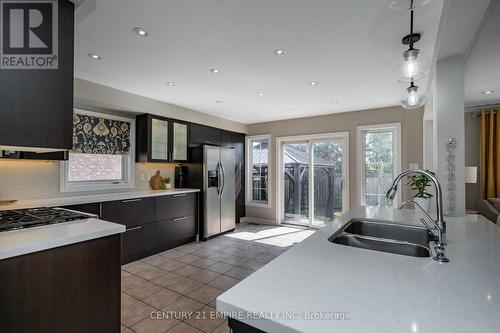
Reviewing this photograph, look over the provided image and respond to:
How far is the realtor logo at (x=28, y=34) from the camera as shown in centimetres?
142

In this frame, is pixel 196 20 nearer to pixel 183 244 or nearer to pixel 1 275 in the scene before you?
pixel 1 275

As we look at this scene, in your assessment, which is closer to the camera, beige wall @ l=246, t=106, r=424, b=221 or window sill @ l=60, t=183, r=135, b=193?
window sill @ l=60, t=183, r=135, b=193

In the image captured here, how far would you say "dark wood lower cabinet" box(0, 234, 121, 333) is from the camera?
4.05 ft

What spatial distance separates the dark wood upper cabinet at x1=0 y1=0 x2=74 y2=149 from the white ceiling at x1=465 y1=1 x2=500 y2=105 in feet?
9.15

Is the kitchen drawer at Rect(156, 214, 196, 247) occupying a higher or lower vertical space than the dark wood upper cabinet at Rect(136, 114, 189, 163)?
lower

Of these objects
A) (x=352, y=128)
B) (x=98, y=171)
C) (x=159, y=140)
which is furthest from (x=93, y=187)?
(x=352, y=128)

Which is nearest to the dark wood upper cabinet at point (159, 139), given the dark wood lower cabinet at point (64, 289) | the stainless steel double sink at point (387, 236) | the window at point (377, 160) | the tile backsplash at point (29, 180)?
the tile backsplash at point (29, 180)

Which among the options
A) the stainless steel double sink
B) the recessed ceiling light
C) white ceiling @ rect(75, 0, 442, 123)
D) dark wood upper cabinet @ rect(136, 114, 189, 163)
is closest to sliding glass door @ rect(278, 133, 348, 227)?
white ceiling @ rect(75, 0, 442, 123)

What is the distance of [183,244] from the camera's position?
170 inches

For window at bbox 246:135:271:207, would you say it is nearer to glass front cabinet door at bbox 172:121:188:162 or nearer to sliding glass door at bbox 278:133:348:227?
sliding glass door at bbox 278:133:348:227

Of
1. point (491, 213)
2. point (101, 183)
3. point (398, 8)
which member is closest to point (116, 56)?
point (101, 183)

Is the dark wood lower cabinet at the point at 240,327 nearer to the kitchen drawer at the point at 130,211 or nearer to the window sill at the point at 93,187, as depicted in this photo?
the kitchen drawer at the point at 130,211

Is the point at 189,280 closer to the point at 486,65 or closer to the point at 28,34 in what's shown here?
the point at 28,34

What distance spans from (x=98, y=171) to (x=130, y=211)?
3.12 ft
